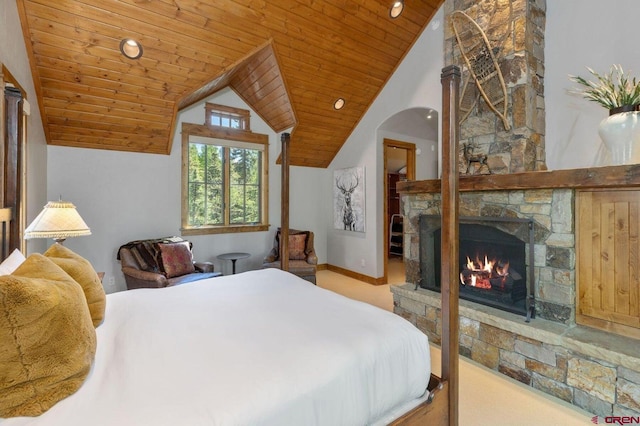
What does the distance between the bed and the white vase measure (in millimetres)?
1404

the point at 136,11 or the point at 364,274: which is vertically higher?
the point at 136,11

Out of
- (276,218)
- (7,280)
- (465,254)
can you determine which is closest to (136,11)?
(7,280)

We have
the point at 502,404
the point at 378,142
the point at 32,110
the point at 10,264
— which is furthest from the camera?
the point at 378,142

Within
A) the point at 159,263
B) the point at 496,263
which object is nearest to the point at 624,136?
the point at 496,263

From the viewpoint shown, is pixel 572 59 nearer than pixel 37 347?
No

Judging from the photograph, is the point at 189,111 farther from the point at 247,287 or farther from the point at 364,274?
the point at 364,274

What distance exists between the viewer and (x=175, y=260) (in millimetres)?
3709

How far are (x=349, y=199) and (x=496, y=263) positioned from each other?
9.49 ft

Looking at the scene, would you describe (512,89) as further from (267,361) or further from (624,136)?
(267,361)

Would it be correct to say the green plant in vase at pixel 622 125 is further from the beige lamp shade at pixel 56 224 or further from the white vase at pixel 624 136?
the beige lamp shade at pixel 56 224

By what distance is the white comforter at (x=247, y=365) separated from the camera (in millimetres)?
948

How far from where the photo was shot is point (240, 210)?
5074 millimetres

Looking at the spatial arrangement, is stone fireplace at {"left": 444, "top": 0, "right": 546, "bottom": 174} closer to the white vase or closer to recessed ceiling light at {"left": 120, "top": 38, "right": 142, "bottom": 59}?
the white vase

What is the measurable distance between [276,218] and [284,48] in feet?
8.78
